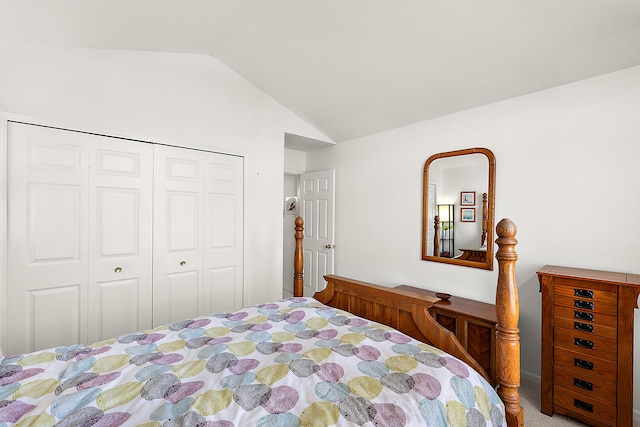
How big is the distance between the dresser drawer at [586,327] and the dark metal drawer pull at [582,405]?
1.47 ft

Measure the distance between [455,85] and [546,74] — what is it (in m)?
0.62

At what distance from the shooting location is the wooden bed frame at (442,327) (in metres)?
1.32

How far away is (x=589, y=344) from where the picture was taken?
1.90 metres

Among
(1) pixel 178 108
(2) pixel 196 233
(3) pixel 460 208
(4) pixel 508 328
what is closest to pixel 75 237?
(2) pixel 196 233

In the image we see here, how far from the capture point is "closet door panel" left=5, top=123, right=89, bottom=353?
6.92 feet

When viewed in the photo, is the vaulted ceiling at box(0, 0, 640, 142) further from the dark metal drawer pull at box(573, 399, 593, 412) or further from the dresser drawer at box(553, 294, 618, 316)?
the dark metal drawer pull at box(573, 399, 593, 412)

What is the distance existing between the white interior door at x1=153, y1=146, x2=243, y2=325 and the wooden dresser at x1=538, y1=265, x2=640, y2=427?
2709mm

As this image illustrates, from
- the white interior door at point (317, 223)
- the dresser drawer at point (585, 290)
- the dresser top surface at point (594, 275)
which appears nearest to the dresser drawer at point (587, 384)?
the dresser drawer at point (585, 290)

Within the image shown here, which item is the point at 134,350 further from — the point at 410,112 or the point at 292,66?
the point at 410,112

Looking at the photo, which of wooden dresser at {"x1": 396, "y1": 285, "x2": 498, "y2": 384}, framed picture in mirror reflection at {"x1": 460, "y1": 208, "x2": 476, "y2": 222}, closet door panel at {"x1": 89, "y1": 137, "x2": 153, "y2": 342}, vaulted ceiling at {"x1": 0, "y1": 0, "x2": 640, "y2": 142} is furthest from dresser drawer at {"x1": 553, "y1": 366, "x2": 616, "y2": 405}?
closet door panel at {"x1": 89, "y1": 137, "x2": 153, "y2": 342}

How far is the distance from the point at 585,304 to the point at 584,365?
390 mm

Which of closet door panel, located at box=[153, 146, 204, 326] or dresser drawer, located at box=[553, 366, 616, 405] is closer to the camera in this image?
dresser drawer, located at box=[553, 366, 616, 405]

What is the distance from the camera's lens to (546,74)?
223 cm

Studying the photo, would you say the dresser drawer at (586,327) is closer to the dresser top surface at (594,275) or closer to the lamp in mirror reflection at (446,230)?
the dresser top surface at (594,275)
